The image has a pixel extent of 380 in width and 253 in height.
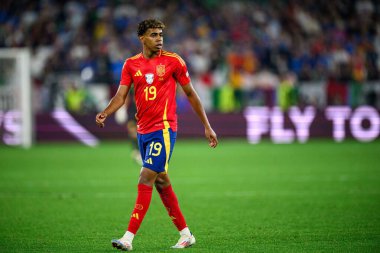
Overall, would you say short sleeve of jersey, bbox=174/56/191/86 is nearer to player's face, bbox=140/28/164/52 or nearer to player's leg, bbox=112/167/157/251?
player's face, bbox=140/28/164/52

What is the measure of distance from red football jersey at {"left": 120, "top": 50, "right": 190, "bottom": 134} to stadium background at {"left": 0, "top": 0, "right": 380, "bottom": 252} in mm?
1248

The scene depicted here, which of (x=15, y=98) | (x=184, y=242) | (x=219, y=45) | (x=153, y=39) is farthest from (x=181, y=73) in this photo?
(x=219, y=45)

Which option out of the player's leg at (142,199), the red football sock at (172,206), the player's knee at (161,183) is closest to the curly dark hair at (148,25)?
the player's leg at (142,199)

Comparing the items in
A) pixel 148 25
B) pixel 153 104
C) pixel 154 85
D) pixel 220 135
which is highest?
pixel 148 25

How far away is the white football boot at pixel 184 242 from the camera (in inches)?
288

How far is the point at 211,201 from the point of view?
11.3m

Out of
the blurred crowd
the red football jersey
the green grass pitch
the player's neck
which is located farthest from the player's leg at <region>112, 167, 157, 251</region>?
the blurred crowd

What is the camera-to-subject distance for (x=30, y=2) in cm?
2909

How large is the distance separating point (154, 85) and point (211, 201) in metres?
4.35

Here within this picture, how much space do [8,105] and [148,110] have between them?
16140mm

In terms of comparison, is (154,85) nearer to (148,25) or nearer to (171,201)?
(148,25)

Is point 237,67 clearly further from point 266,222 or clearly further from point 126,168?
point 266,222

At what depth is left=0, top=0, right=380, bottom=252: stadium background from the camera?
8617mm

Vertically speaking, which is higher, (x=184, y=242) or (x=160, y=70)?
(x=160, y=70)
